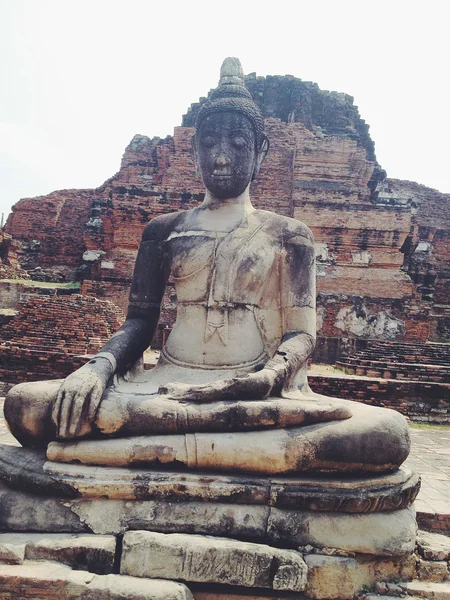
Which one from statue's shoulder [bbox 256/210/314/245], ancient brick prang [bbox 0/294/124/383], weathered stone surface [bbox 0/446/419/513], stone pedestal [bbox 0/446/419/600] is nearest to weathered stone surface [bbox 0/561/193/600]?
stone pedestal [bbox 0/446/419/600]

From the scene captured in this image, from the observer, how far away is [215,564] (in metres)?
2.21

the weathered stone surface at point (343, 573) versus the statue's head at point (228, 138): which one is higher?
the statue's head at point (228, 138)

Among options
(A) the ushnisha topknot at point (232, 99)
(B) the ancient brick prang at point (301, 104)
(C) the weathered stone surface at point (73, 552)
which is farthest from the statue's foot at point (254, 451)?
(B) the ancient brick prang at point (301, 104)

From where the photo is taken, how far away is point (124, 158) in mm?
23984

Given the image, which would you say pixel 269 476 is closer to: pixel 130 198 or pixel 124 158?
pixel 130 198

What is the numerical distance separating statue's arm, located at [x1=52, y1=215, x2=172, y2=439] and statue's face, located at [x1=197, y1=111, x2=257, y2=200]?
0.50 m

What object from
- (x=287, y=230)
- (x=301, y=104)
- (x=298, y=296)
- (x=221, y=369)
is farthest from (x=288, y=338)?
(x=301, y=104)

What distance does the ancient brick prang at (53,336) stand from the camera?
7.43 meters

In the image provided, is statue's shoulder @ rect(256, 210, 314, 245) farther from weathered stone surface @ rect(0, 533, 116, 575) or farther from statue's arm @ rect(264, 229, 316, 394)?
weathered stone surface @ rect(0, 533, 116, 575)

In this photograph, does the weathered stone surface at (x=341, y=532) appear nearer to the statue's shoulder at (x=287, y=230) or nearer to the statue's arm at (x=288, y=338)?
the statue's arm at (x=288, y=338)

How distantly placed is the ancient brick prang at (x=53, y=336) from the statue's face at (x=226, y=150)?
15.0 ft

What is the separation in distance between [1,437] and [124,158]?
836 inches

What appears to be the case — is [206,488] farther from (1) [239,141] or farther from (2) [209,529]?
(1) [239,141]

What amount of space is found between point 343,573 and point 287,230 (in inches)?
80.9
